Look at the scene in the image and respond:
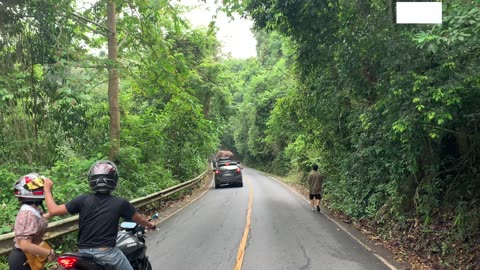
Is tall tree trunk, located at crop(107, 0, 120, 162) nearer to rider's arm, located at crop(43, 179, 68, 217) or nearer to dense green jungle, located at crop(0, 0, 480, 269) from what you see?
dense green jungle, located at crop(0, 0, 480, 269)

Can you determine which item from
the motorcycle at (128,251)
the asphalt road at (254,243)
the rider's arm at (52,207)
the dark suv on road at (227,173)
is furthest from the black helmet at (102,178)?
the dark suv on road at (227,173)

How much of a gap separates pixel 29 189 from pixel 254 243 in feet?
21.0

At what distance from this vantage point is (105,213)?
397cm

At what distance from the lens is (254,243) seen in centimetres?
956

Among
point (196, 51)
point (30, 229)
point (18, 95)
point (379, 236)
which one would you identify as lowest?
point (379, 236)

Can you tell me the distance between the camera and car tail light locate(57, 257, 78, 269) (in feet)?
12.3

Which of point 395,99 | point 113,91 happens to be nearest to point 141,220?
point 395,99

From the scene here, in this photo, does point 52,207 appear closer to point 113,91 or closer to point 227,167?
point 113,91

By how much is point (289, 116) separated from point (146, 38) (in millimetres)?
9681

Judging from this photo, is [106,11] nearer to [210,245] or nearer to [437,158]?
[210,245]

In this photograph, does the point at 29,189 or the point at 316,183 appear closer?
the point at 29,189

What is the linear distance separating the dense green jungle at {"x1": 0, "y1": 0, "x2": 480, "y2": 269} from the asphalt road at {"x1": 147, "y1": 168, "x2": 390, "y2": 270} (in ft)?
3.68

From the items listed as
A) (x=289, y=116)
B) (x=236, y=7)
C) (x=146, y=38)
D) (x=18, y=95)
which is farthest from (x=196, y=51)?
(x=18, y=95)

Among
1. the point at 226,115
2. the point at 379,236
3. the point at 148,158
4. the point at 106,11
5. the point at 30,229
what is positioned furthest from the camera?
the point at 226,115
